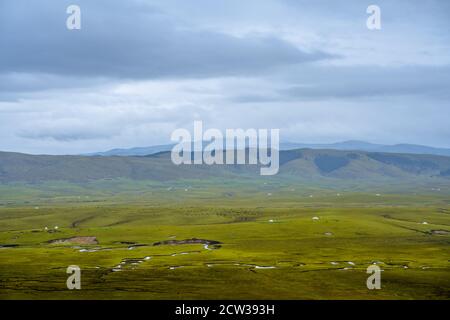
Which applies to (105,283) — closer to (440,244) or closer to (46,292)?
(46,292)

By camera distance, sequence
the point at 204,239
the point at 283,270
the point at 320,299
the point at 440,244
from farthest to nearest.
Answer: the point at 204,239, the point at 440,244, the point at 283,270, the point at 320,299

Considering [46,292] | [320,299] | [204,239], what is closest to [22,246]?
[204,239]

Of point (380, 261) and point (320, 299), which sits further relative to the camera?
point (380, 261)

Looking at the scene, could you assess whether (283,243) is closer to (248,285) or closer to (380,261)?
(380,261)

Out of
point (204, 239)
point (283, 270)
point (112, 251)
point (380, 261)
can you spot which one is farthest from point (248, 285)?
point (204, 239)

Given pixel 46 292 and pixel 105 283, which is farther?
pixel 105 283
